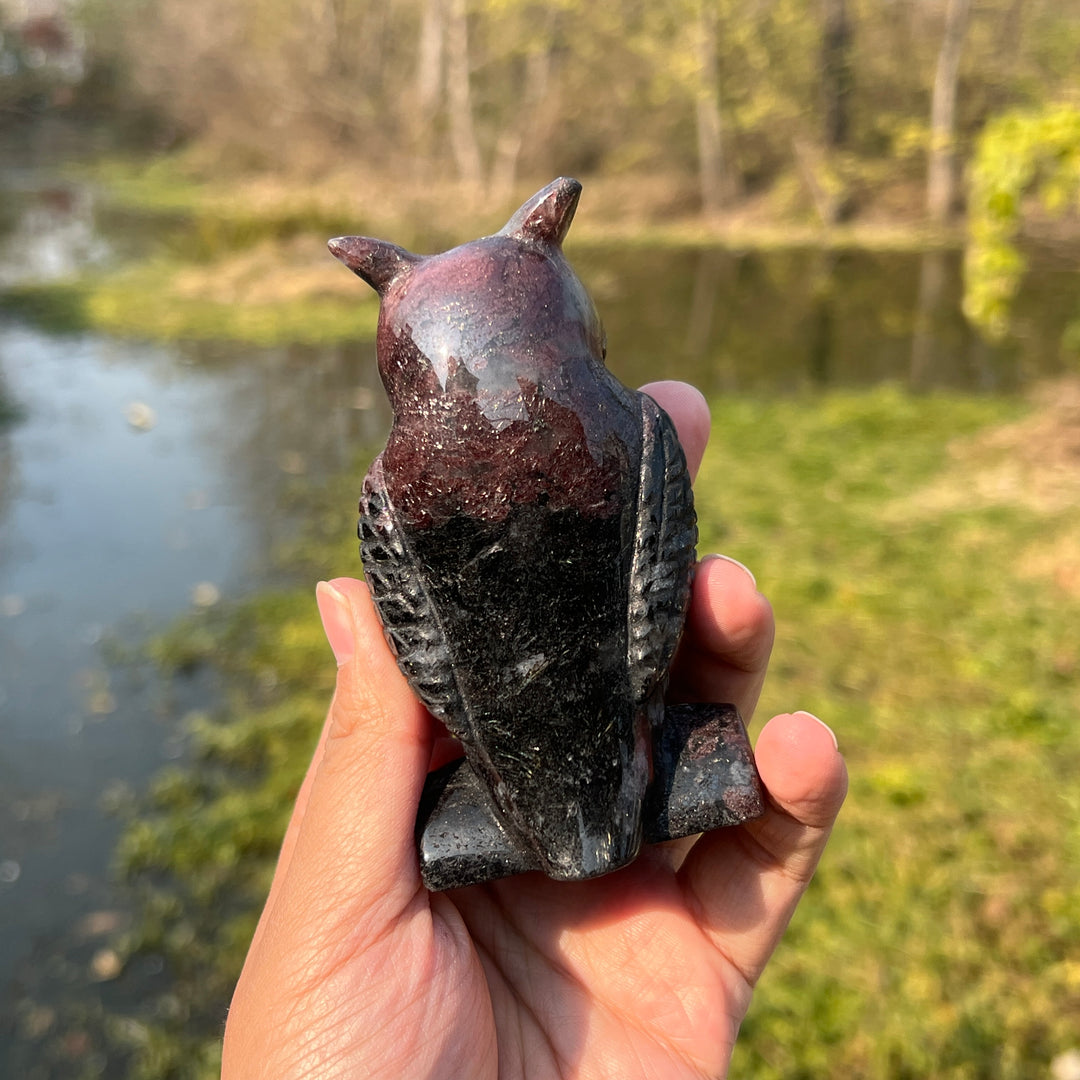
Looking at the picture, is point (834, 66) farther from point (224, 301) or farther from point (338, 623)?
point (338, 623)

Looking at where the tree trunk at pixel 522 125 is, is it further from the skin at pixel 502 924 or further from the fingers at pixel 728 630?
the skin at pixel 502 924

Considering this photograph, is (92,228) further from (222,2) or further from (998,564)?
(998,564)

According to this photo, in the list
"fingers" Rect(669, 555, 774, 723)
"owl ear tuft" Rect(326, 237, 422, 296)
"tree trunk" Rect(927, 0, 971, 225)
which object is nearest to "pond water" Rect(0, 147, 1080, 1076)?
"tree trunk" Rect(927, 0, 971, 225)

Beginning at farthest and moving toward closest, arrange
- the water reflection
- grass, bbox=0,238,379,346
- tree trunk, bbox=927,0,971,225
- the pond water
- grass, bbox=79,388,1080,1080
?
the water reflection, tree trunk, bbox=927,0,971,225, grass, bbox=0,238,379,346, the pond water, grass, bbox=79,388,1080,1080

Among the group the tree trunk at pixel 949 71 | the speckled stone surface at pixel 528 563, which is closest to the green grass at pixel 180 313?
the speckled stone surface at pixel 528 563

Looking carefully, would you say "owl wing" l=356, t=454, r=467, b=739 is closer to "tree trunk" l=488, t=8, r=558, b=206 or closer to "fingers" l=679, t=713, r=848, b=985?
"fingers" l=679, t=713, r=848, b=985
